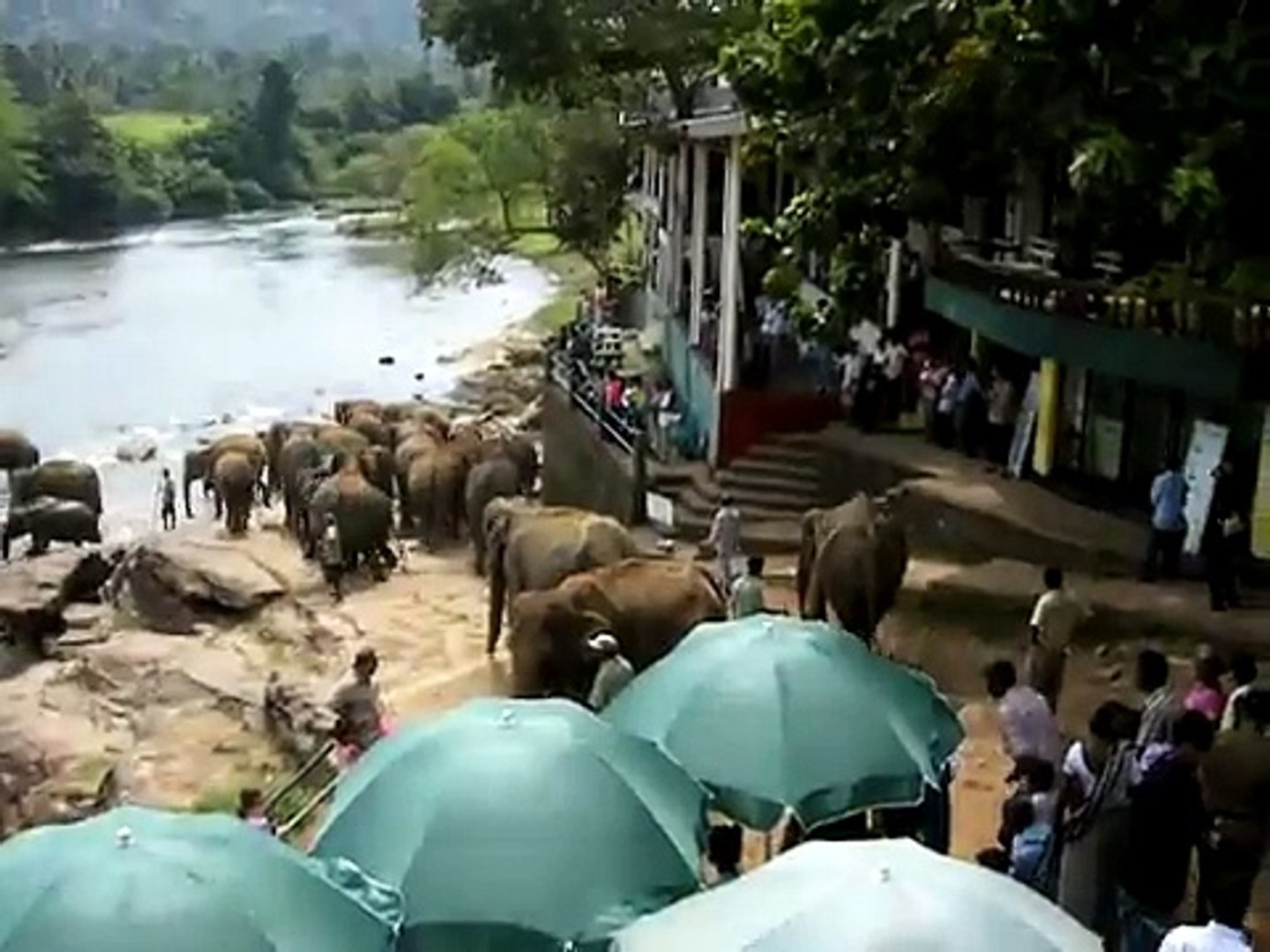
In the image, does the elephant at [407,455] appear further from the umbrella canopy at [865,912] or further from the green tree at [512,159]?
the umbrella canopy at [865,912]

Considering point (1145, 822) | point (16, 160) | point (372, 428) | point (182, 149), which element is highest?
point (1145, 822)

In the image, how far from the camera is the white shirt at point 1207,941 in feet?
22.5

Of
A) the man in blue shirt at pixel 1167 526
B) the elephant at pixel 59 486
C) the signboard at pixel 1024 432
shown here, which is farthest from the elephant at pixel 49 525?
the man in blue shirt at pixel 1167 526

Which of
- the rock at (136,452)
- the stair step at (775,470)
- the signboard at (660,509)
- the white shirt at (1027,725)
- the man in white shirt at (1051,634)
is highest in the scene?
the white shirt at (1027,725)

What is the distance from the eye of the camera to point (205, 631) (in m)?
→ 22.5

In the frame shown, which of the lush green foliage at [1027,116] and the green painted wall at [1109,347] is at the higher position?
the lush green foliage at [1027,116]

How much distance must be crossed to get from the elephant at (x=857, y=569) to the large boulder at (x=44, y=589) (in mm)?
10610

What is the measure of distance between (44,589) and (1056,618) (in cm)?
1499

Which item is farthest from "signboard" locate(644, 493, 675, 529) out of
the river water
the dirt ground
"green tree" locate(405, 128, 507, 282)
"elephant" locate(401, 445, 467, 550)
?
"green tree" locate(405, 128, 507, 282)

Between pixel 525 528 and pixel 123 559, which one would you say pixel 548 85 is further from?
pixel 525 528

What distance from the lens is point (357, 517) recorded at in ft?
79.9

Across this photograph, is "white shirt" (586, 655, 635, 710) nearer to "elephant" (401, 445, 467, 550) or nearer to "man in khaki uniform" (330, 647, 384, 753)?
"man in khaki uniform" (330, 647, 384, 753)

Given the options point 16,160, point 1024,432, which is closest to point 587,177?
point 1024,432

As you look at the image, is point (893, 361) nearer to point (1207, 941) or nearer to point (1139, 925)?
point (1139, 925)
